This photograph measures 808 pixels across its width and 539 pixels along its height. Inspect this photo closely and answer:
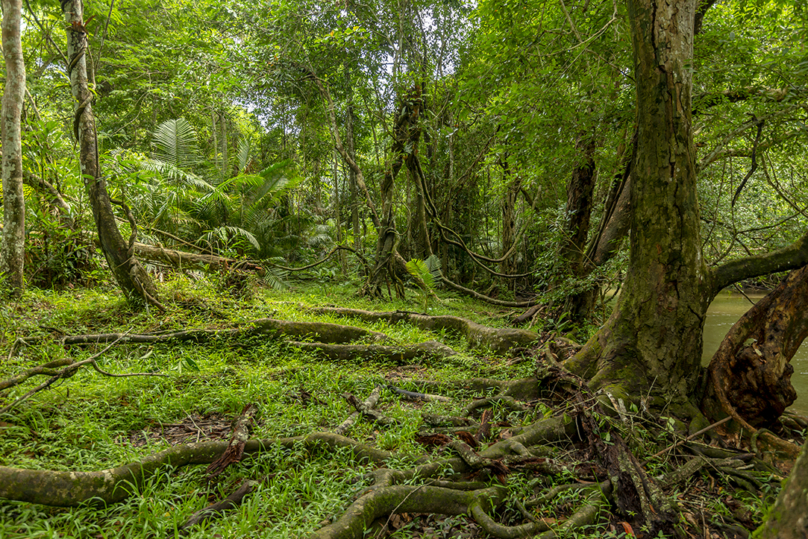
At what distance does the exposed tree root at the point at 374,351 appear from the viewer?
490 cm

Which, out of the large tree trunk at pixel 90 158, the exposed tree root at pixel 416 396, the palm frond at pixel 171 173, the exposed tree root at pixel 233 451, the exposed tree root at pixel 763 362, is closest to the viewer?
the exposed tree root at pixel 233 451

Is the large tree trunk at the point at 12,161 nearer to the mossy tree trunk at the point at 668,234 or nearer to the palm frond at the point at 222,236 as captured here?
the palm frond at the point at 222,236

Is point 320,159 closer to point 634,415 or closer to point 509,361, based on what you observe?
point 509,361

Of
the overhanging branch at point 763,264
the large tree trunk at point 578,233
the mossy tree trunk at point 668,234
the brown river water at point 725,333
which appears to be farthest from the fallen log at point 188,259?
the brown river water at point 725,333

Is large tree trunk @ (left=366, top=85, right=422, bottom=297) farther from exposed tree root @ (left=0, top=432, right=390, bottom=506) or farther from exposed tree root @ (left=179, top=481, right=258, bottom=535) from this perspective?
exposed tree root @ (left=179, top=481, right=258, bottom=535)

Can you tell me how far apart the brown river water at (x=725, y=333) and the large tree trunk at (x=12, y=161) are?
28.0 feet

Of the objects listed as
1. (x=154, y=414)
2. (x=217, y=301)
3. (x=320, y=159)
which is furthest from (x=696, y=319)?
(x=320, y=159)

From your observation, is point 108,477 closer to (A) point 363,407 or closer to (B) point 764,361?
(A) point 363,407

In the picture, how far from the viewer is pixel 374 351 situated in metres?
4.94

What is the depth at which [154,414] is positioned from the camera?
3.06 meters

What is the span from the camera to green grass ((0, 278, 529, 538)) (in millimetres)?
1983

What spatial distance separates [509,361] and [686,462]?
2317mm

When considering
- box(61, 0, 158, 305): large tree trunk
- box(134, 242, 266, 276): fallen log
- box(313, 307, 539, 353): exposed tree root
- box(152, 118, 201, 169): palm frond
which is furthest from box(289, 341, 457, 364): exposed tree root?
box(152, 118, 201, 169): palm frond

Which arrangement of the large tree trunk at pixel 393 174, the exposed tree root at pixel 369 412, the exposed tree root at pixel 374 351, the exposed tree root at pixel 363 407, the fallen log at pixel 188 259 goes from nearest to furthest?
the exposed tree root at pixel 363 407 → the exposed tree root at pixel 369 412 → the exposed tree root at pixel 374 351 → the fallen log at pixel 188 259 → the large tree trunk at pixel 393 174
